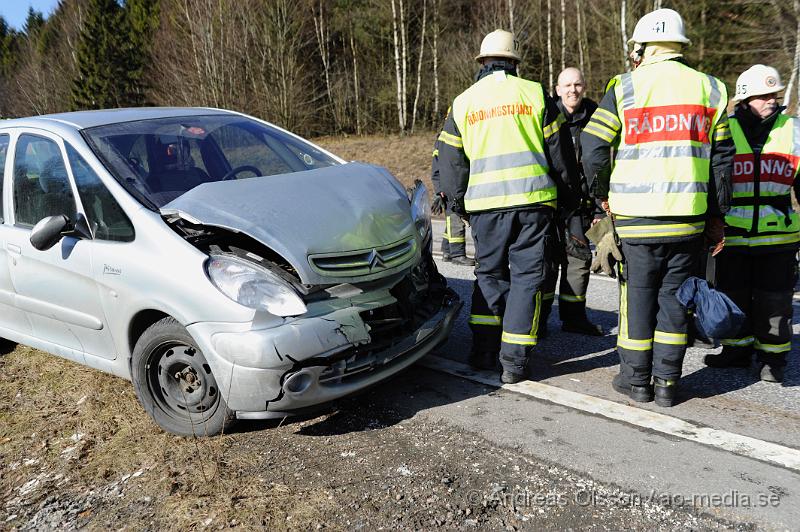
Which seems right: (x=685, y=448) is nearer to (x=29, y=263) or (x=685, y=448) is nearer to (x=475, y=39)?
(x=29, y=263)

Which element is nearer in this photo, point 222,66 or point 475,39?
point 475,39

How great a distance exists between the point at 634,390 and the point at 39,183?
12.3 feet

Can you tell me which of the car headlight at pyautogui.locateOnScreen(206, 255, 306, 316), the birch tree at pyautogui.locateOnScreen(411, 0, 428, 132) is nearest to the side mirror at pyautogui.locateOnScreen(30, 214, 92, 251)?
the car headlight at pyautogui.locateOnScreen(206, 255, 306, 316)

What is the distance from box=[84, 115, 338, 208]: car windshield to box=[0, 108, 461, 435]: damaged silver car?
1 centimetres

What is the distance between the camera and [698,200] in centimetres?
348

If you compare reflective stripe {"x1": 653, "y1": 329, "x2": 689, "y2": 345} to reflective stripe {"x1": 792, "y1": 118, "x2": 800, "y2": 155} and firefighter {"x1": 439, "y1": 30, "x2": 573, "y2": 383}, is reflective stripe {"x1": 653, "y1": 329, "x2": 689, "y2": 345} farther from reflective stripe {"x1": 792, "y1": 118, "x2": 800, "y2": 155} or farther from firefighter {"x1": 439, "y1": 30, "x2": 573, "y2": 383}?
reflective stripe {"x1": 792, "y1": 118, "x2": 800, "y2": 155}

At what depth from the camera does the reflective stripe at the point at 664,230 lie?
11.5 feet

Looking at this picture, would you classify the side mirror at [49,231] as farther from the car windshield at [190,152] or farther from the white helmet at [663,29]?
the white helmet at [663,29]

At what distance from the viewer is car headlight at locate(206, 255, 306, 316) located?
3209mm

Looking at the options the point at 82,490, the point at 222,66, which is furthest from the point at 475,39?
the point at 82,490

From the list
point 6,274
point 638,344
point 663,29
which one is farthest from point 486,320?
point 6,274

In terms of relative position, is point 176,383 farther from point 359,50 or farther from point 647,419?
point 359,50

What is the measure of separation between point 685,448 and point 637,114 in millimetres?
1692

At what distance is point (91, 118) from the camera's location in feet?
14.2
